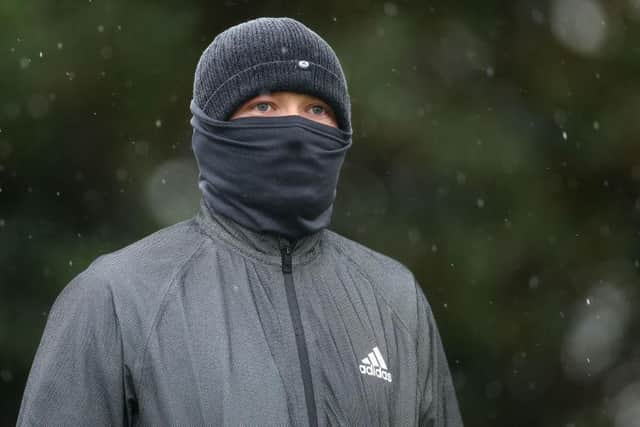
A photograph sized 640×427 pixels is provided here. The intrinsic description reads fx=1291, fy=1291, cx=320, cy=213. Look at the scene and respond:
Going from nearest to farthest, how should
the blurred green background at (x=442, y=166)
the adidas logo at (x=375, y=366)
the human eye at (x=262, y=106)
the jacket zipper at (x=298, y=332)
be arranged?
the jacket zipper at (x=298, y=332), the adidas logo at (x=375, y=366), the human eye at (x=262, y=106), the blurred green background at (x=442, y=166)

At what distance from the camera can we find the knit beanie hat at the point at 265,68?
2.98 metres

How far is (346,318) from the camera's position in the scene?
2.94 metres

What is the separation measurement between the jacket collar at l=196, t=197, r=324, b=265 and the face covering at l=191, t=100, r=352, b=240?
17 mm

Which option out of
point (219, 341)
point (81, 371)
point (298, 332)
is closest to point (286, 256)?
point (298, 332)

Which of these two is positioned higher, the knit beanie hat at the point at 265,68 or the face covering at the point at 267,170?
the knit beanie hat at the point at 265,68

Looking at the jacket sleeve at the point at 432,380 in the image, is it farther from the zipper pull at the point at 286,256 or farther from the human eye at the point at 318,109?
the human eye at the point at 318,109

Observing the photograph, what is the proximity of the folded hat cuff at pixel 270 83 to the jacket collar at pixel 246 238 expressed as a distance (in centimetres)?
24

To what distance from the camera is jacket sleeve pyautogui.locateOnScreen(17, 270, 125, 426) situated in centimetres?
264

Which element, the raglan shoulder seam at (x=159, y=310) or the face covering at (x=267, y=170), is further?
the face covering at (x=267, y=170)

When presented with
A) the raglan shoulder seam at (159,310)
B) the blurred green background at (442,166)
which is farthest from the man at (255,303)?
the blurred green background at (442,166)

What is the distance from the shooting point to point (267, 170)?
2975 millimetres

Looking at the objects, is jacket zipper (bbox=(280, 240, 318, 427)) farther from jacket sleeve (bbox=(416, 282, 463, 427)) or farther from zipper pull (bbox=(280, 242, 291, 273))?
jacket sleeve (bbox=(416, 282, 463, 427))

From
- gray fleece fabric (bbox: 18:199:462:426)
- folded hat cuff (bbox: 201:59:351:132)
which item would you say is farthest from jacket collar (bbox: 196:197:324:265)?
folded hat cuff (bbox: 201:59:351:132)

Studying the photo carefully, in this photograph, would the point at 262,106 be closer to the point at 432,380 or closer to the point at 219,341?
the point at 219,341
